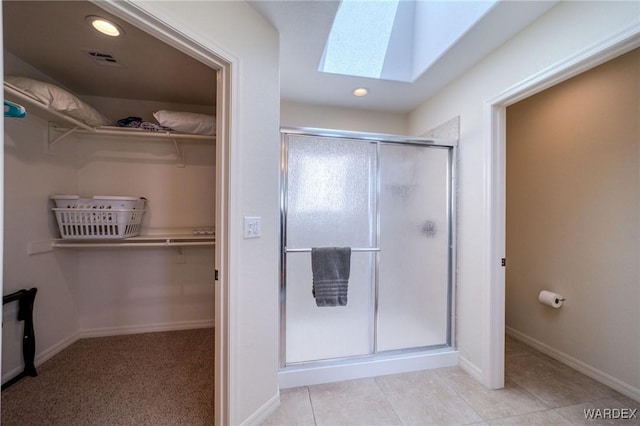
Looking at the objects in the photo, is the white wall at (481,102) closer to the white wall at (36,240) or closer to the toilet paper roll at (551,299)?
the toilet paper roll at (551,299)

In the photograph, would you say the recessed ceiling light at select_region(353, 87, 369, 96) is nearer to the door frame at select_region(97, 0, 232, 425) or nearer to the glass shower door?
the glass shower door

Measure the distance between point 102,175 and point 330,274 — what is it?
2.23 meters

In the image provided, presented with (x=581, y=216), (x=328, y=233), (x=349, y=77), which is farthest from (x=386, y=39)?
(x=581, y=216)

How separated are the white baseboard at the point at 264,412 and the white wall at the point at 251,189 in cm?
1

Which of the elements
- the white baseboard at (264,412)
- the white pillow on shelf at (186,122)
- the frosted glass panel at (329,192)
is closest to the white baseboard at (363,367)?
the white baseboard at (264,412)

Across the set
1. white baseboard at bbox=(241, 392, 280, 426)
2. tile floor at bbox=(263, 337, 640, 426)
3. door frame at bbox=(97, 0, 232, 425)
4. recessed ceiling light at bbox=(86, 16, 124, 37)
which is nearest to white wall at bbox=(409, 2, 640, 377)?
tile floor at bbox=(263, 337, 640, 426)

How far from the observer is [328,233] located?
6.26 feet

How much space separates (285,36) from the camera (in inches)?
65.1

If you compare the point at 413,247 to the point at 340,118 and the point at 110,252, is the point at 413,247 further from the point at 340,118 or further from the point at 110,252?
the point at 110,252

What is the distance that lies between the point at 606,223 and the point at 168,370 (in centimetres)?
341

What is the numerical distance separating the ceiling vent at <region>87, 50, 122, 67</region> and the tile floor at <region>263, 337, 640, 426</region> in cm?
261

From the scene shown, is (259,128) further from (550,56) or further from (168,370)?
(168,370)

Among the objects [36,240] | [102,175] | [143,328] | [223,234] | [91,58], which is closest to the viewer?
[223,234]

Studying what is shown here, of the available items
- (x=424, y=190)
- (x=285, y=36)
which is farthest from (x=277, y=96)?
(x=424, y=190)
